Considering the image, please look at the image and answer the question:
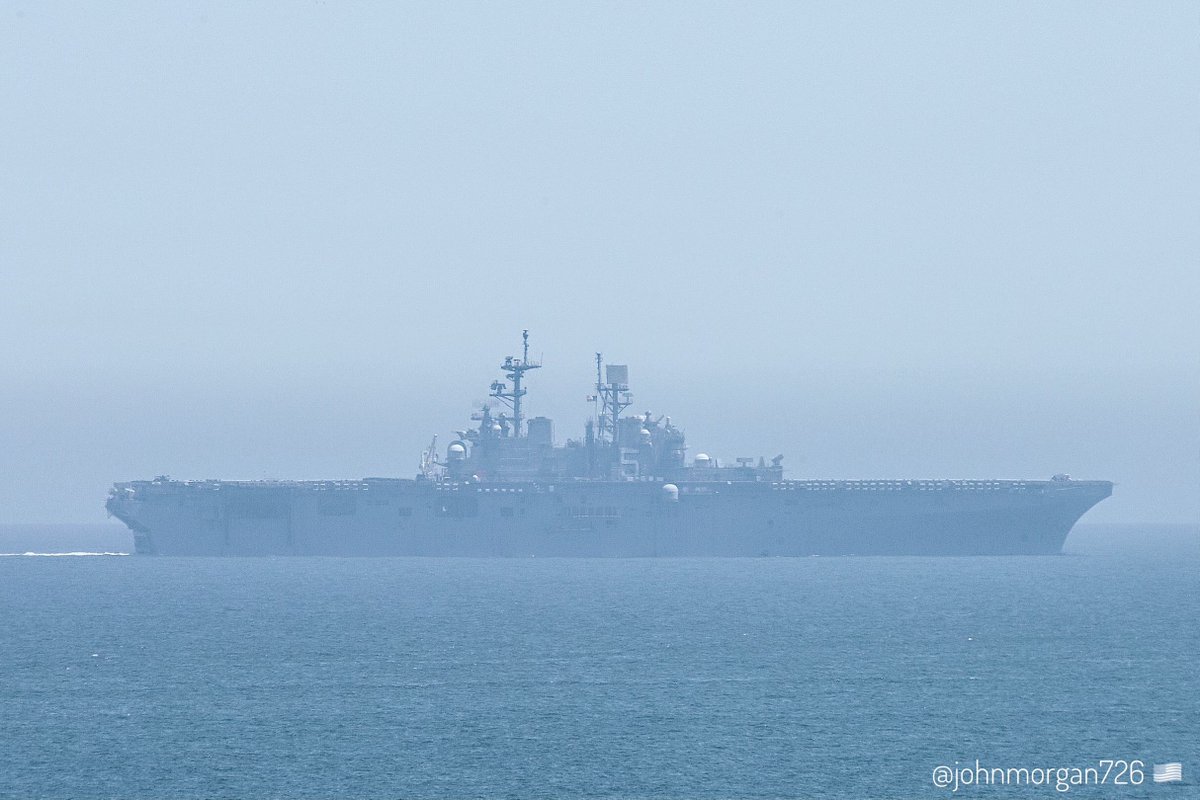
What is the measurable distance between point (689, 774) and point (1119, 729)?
9533 mm

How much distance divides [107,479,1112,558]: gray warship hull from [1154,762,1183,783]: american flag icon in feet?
163

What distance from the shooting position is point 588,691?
36688mm

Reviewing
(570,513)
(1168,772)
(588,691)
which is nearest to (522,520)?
(570,513)

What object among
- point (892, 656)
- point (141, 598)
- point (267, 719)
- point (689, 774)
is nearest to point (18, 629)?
point (141, 598)

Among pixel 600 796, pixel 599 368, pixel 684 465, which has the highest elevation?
pixel 599 368

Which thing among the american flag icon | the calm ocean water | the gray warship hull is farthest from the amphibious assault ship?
the american flag icon

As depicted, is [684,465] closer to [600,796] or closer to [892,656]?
[892,656]

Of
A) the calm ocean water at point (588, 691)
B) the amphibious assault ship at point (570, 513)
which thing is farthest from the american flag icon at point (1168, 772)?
the amphibious assault ship at point (570, 513)

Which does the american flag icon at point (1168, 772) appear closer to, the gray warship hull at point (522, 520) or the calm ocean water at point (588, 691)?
the calm ocean water at point (588, 691)

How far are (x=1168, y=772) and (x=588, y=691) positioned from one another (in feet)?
43.2

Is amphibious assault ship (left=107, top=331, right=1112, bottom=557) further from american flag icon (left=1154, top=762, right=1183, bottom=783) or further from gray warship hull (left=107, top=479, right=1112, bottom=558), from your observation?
american flag icon (left=1154, top=762, right=1183, bottom=783)

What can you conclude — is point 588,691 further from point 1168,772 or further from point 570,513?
point 570,513

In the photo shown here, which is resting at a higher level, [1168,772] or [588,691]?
[588,691]

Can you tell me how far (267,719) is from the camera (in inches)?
1305
